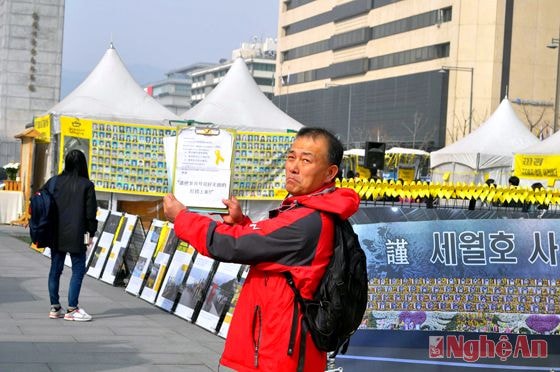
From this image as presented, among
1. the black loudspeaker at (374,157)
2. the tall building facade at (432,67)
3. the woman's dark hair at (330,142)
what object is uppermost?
the tall building facade at (432,67)

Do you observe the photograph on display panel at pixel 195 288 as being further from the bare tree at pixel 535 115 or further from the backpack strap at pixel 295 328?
the bare tree at pixel 535 115

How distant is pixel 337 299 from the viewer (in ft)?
14.4

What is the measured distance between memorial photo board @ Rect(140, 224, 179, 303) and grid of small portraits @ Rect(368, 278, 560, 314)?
554cm

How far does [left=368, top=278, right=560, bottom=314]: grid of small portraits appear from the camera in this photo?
8.63 m

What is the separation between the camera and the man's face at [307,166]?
4.50 metres

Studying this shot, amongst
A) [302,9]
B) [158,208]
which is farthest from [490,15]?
[158,208]

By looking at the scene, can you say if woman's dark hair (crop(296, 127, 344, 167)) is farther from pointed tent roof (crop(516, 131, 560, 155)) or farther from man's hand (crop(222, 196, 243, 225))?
pointed tent roof (crop(516, 131, 560, 155))

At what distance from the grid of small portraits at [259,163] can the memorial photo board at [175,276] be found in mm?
7789

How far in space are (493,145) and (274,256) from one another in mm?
28762

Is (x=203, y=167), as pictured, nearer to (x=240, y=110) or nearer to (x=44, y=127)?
(x=240, y=110)

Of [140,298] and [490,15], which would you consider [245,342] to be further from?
[490,15]

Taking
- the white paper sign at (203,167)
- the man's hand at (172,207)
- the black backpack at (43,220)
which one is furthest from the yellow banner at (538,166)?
the man's hand at (172,207)

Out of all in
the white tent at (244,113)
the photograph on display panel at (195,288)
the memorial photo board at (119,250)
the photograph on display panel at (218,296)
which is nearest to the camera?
the photograph on display panel at (218,296)

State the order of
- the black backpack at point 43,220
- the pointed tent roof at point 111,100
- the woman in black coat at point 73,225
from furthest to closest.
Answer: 1. the pointed tent roof at point 111,100
2. the woman in black coat at point 73,225
3. the black backpack at point 43,220
